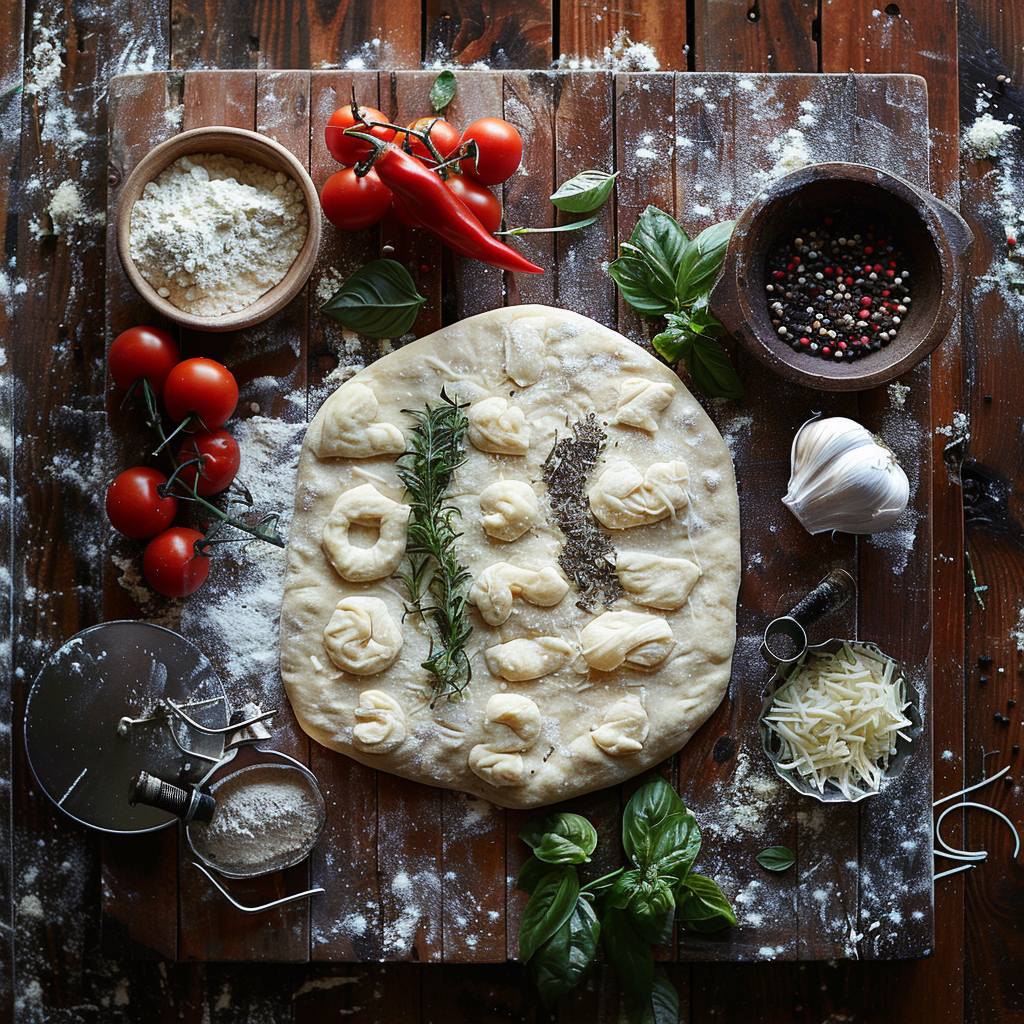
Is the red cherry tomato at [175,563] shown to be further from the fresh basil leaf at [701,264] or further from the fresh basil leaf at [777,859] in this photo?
the fresh basil leaf at [777,859]

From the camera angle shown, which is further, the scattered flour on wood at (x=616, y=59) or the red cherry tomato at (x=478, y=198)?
the scattered flour on wood at (x=616, y=59)

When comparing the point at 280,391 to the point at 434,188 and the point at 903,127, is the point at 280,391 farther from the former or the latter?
the point at 903,127

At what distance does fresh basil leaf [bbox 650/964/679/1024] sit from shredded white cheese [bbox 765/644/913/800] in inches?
23.9

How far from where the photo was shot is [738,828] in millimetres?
2082

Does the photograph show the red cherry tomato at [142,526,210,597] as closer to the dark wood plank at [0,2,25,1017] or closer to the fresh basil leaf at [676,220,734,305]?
the dark wood plank at [0,2,25,1017]

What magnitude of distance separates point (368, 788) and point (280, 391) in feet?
3.22

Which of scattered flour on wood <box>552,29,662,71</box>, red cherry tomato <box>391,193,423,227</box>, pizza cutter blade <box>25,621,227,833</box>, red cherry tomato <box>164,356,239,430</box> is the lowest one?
pizza cutter blade <box>25,621,227,833</box>

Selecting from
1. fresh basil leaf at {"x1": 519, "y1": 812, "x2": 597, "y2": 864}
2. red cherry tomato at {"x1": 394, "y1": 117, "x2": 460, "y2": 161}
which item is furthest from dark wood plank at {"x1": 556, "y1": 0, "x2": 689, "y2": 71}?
fresh basil leaf at {"x1": 519, "y1": 812, "x2": 597, "y2": 864}

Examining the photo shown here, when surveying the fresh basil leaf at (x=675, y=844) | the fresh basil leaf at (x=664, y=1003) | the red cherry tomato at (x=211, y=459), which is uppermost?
the red cherry tomato at (x=211, y=459)

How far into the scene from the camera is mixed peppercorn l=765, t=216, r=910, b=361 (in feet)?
6.72

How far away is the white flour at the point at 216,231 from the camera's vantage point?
1.96m

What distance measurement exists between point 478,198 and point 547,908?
1639mm

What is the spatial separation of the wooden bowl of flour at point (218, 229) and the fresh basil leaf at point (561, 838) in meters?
1.34

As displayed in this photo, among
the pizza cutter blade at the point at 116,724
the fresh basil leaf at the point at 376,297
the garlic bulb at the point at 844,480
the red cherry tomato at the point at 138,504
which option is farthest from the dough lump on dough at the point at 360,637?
the garlic bulb at the point at 844,480
